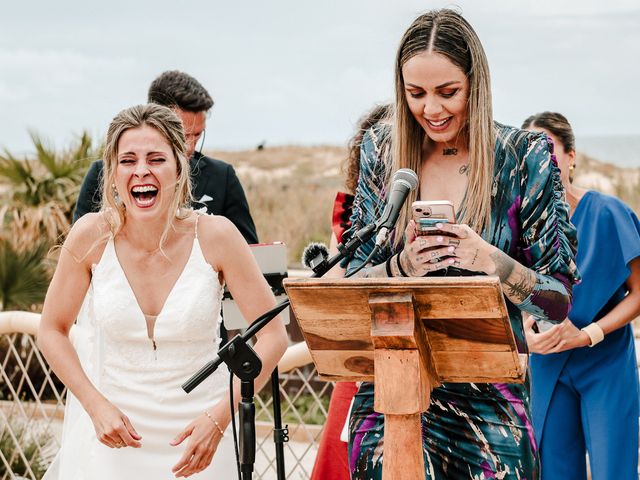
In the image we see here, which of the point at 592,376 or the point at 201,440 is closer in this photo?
the point at 201,440

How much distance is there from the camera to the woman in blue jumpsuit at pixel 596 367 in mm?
4516

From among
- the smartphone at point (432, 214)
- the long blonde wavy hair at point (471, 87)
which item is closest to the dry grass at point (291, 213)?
the long blonde wavy hair at point (471, 87)

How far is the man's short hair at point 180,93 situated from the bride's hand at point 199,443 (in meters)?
1.82

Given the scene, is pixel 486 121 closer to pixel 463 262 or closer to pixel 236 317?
pixel 463 262

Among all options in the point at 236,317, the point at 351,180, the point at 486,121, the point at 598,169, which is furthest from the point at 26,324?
the point at 598,169

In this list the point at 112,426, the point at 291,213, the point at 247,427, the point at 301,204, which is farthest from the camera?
the point at 301,204

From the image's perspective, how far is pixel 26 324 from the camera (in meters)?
5.42

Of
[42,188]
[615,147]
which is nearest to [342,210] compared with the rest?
[42,188]

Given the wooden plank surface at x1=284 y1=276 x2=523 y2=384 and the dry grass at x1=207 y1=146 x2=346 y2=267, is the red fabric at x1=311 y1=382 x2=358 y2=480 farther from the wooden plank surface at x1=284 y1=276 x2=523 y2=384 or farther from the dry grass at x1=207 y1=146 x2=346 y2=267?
the dry grass at x1=207 y1=146 x2=346 y2=267

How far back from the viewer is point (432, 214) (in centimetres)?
253

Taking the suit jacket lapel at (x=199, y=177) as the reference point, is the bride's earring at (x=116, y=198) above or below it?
above

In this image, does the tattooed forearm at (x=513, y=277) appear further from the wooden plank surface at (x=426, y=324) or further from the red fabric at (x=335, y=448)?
the red fabric at (x=335, y=448)

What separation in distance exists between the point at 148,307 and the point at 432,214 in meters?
1.37

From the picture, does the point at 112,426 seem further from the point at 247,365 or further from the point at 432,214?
the point at 432,214
